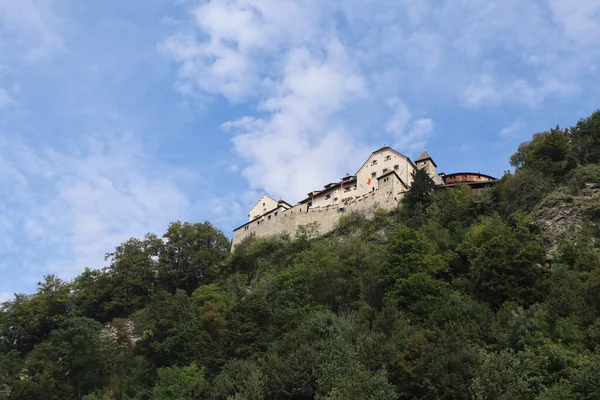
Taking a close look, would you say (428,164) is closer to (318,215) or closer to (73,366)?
(318,215)

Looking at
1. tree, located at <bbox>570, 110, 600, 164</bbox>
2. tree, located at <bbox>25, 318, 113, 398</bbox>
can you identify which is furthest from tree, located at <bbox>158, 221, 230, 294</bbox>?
tree, located at <bbox>570, 110, 600, 164</bbox>

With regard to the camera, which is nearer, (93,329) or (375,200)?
(93,329)

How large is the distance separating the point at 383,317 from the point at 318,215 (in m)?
28.0

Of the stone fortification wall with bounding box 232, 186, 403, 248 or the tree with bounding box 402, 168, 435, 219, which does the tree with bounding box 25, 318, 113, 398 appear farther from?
the tree with bounding box 402, 168, 435, 219

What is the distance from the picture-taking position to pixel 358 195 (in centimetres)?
6219

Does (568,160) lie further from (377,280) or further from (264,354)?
(264,354)

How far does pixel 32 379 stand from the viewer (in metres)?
40.2

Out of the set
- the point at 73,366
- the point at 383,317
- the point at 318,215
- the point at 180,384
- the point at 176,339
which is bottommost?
the point at 383,317

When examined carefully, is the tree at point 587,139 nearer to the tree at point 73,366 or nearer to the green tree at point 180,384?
the green tree at point 180,384

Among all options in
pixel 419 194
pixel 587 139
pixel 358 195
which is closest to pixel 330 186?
pixel 358 195

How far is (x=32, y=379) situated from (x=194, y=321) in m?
11.3

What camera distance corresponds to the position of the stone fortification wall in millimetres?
57688

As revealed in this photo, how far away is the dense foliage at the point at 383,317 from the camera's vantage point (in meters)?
27.8

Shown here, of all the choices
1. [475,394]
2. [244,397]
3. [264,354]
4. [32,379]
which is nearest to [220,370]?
[264,354]
